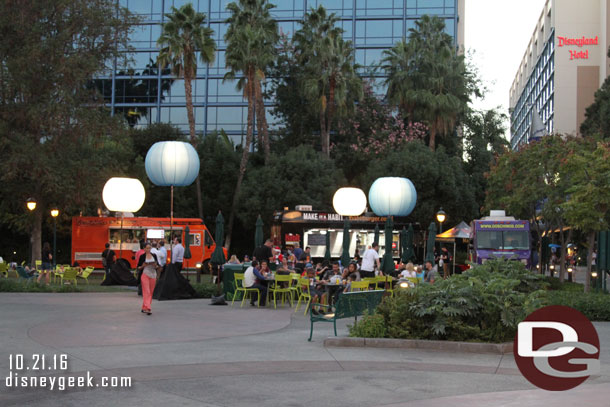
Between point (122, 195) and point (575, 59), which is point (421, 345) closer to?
point (122, 195)

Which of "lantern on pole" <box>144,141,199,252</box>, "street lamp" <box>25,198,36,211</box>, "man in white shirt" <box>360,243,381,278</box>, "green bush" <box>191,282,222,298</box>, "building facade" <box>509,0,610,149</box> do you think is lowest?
"green bush" <box>191,282,222,298</box>

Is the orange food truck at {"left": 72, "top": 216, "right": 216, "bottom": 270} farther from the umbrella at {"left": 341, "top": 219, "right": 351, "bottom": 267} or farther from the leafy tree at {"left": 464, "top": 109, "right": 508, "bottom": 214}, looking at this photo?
the leafy tree at {"left": 464, "top": 109, "right": 508, "bottom": 214}

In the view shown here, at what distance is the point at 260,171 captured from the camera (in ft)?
146

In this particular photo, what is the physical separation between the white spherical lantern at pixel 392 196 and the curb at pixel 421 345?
43.8 ft

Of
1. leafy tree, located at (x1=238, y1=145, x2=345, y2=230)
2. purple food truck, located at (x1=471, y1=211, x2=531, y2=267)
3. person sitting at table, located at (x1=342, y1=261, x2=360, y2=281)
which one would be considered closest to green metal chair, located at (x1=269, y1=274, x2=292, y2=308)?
person sitting at table, located at (x1=342, y1=261, x2=360, y2=281)

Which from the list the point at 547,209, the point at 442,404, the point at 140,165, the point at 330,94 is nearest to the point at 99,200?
the point at 140,165

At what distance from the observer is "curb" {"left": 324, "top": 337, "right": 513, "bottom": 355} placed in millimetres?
11445

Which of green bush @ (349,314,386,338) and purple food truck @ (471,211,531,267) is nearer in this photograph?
green bush @ (349,314,386,338)

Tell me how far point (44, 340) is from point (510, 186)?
911 inches

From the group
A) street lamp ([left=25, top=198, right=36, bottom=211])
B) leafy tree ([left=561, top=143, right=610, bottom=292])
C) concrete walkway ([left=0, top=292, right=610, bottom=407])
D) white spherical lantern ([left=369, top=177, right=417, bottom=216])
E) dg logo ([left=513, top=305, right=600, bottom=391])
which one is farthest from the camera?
street lamp ([left=25, top=198, right=36, bottom=211])

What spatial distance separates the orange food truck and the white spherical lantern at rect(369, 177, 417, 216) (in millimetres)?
11340

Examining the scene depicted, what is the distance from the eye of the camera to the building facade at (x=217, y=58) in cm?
6388

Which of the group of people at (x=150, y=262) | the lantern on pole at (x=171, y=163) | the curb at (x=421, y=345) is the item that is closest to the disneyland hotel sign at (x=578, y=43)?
the group of people at (x=150, y=262)

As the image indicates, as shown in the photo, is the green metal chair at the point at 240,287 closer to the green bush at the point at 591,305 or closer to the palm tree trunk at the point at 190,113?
the green bush at the point at 591,305
